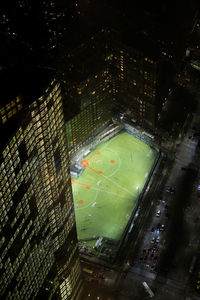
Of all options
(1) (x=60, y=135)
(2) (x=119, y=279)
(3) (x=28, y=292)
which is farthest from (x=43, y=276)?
(2) (x=119, y=279)

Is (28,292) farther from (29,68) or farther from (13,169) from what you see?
(29,68)

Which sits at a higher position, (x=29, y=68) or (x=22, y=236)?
(x=29, y=68)

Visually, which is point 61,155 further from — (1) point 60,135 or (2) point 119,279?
(2) point 119,279

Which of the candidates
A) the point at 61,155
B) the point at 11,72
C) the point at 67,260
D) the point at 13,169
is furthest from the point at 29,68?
the point at 67,260

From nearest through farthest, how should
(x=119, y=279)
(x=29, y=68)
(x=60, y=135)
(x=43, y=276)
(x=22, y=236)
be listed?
(x=29, y=68) < (x=22, y=236) < (x=60, y=135) < (x=43, y=276) < (x=119, y=279)

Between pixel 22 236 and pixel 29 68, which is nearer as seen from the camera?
pixel 29 68

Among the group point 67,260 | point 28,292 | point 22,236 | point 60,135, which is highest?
point 60,135

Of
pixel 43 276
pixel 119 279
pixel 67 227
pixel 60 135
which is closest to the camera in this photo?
pixel 60 135
